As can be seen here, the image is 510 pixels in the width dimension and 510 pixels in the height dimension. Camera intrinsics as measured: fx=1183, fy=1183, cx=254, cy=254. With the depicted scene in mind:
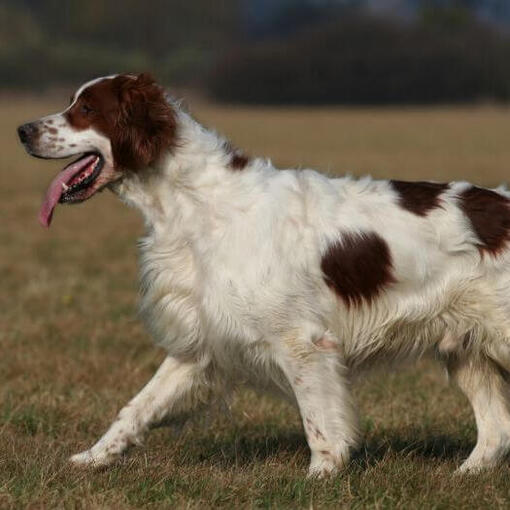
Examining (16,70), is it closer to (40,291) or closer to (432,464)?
(40,291)

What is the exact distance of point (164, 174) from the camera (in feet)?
16.9

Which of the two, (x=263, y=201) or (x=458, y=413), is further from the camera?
(x=458, y=413)

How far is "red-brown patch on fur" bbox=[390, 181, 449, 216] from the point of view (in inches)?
205

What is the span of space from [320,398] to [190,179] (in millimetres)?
1102

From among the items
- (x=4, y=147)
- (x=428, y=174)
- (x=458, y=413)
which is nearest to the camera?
(x=458, y=413)

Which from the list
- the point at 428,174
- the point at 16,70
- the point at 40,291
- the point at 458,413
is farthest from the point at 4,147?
the point at 16,70

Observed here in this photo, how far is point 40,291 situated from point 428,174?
15.9 meters

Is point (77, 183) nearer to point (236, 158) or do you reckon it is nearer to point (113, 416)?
point (236, 158)

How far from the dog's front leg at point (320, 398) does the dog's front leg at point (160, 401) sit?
547 mm

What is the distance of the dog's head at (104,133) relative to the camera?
5035mm

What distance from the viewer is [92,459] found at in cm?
520

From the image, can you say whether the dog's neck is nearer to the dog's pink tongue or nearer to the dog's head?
the dog's head

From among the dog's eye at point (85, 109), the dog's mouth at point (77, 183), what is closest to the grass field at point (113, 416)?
the dog's mouth at point (77, 183)

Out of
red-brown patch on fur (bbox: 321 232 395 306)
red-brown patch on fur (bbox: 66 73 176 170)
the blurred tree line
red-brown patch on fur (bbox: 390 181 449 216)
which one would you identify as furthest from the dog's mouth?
the blurred tree line
